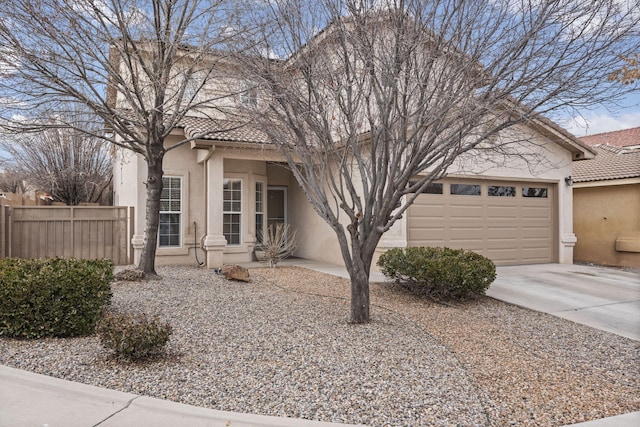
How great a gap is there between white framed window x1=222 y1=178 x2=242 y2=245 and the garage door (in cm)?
495

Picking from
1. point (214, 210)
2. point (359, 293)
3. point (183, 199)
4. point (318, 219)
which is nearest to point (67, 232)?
point (183, 199)

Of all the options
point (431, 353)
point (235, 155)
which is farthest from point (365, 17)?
point (235, 155)

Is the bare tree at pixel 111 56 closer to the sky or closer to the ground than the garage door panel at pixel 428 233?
closer to the sky

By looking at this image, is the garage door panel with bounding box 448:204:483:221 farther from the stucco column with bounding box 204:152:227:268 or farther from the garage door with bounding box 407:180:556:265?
the stucco column with bounding box 204:152:227:268

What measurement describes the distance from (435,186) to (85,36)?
8.62m

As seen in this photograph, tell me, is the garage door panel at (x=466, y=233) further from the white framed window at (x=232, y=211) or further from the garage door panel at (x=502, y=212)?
the white framed window at (x=232, y=211)

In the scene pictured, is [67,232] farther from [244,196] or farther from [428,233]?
[428,233]

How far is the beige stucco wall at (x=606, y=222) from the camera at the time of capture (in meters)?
13.9

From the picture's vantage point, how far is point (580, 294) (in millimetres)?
9039

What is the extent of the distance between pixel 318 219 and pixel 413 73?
8.09 m

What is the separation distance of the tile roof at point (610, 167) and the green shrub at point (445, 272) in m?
8.72

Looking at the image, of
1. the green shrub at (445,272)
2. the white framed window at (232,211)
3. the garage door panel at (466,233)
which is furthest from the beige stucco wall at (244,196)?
the green shrub at (445,272)

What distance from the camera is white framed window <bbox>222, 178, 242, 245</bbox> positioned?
1288 centimetres

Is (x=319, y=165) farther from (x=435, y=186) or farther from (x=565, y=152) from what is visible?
(x=565, y=152)
